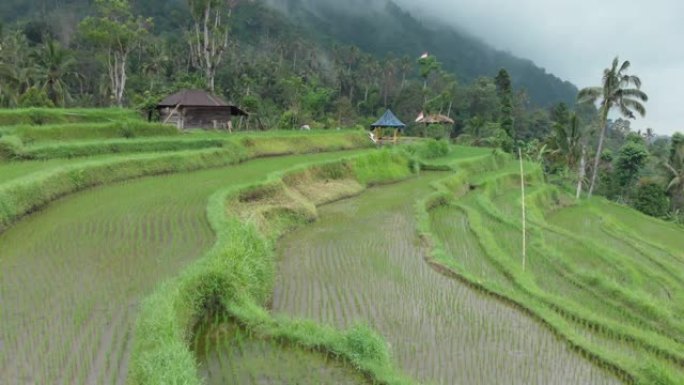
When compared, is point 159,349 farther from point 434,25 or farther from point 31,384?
point 434,25

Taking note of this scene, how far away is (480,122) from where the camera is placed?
49000 millimetres

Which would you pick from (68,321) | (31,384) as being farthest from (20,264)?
(31,384)

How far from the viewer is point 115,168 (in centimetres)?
1330

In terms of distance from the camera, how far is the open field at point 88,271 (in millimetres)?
4879

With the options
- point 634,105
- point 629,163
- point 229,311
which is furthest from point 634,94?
point 229,311

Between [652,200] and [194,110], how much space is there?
25.6 m

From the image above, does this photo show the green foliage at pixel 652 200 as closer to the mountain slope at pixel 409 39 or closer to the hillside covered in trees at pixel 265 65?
the hillside covered in trees at pixel 265 65

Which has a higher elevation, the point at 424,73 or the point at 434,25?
the point at 434,25

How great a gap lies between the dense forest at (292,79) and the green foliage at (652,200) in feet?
0.25

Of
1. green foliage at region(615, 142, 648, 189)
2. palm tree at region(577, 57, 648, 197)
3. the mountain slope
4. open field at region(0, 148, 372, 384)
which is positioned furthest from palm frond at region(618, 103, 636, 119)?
the mountain slope

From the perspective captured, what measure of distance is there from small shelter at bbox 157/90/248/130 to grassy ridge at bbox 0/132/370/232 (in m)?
4.32

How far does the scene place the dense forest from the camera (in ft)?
96.9

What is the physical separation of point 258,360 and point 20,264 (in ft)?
12.9

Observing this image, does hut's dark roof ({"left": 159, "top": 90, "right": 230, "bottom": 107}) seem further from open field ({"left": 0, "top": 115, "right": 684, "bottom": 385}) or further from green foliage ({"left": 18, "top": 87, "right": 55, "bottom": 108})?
open field ({"left": 0, "top": 115, "right": 684, "bottom": 385})
